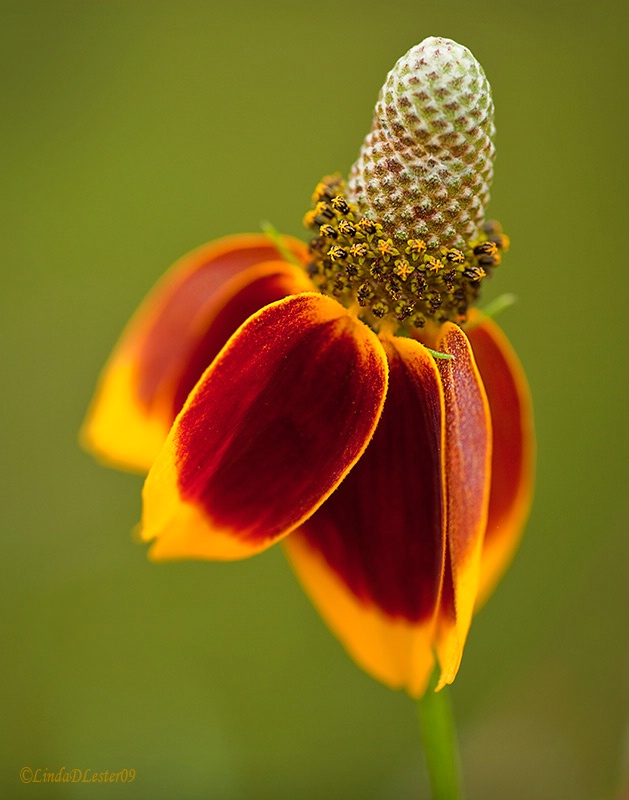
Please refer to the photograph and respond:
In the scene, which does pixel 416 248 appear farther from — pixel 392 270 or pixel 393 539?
pixel 393 539

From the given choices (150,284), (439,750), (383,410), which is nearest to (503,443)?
(383,410)

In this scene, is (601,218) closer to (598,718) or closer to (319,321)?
(598,718)

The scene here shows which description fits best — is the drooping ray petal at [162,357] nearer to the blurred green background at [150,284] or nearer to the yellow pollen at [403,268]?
the yellow pollen at [403,268]

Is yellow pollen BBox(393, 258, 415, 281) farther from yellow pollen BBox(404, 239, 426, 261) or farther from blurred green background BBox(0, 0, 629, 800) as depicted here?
blurred green background BBox(0, 0, 629, 800)

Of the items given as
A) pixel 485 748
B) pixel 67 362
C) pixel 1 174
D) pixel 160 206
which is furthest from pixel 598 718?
pixel 1 174

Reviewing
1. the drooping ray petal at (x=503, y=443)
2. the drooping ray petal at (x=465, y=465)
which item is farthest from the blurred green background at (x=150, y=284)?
the drooping ray petal at (x=465, y=465)
